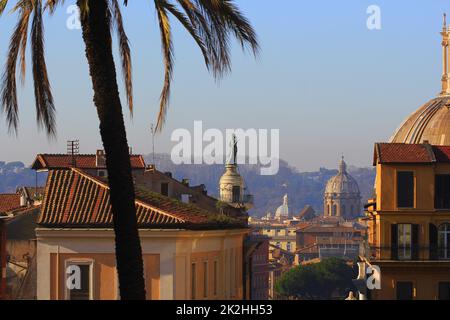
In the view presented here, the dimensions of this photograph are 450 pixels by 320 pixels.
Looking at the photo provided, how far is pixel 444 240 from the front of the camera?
60.2 meters

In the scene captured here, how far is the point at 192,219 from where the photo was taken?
36.1 m

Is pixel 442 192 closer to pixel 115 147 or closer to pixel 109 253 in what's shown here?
pixel 109 253

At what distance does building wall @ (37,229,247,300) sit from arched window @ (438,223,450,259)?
2498cm

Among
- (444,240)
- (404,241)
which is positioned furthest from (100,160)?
(444,240)

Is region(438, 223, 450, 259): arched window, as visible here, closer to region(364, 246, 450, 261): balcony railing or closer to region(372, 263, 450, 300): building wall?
region(364, 246, 450, 261): balcony railing

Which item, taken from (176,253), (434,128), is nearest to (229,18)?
(176,253)

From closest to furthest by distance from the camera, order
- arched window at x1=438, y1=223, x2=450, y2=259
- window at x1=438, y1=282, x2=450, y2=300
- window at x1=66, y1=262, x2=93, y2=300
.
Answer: window at x1=66, y1=262, x2=93, y2=300 → window at x1=438, y1=282, x2=450, y2=300 → arched window at x1=438, y1=223, x2=450, y2=259

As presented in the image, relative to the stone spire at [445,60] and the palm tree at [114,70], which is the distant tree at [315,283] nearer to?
the stone spire at [445,60]

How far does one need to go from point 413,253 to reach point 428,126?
33.0m

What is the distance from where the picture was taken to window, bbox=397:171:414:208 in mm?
60188

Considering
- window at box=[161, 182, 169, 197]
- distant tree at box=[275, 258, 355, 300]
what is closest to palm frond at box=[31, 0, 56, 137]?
window at box=[161, 182, 169, 197]

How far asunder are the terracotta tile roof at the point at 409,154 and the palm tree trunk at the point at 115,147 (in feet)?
133

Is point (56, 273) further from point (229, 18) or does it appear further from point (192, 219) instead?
point (229, 18)

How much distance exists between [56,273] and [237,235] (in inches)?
245
